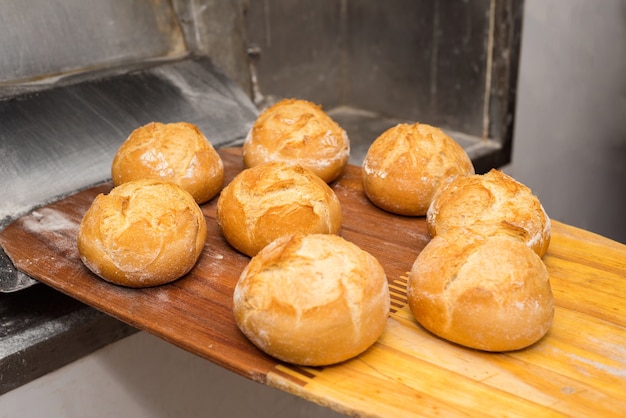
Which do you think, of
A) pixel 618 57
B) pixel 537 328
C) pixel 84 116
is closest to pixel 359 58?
pixel 618 57

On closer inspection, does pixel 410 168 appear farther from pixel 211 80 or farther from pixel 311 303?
pixel 211 80

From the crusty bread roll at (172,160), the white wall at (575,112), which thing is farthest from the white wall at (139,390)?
the white wall at (575,112)

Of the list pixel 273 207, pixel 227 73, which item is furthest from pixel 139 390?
pixel 227 73

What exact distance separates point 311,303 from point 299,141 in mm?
964

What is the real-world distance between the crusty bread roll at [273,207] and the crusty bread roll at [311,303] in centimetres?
33

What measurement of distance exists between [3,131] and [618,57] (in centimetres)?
390

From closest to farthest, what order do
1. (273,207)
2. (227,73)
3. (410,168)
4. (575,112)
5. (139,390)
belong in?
(273,207) < (410,168) < (139,390) < (227,73) < (575,112)

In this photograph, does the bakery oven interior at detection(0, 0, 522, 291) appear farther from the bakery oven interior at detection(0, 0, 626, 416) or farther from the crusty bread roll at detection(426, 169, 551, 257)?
the crusty bread roll at detection(426, 169, 551, 257)

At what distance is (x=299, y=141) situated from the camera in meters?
2.40

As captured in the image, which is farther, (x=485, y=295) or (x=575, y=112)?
(x=575, y=112)

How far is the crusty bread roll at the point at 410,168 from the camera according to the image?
7.25ft

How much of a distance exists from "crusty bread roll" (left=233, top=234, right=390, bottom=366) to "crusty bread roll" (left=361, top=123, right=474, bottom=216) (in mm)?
610

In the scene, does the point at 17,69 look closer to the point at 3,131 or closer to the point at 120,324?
the point at 3,131

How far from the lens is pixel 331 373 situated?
1.55 m
